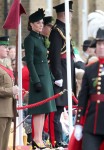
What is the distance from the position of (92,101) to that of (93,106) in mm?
62

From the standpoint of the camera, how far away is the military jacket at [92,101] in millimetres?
8641

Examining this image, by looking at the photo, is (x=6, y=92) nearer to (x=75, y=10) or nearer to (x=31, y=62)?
(x=31, y=62)

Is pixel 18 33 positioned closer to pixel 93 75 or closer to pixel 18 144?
pixel 18 144

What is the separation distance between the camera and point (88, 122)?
869 cm

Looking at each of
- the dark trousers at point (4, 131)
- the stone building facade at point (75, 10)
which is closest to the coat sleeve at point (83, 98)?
the dark trousers at point (4, 131)

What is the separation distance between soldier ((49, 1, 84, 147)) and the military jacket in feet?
9.58

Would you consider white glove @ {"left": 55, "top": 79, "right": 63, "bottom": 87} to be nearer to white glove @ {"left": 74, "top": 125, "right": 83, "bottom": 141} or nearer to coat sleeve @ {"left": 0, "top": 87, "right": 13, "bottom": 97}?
coat sleeve @ {"left": 0, "top": 87, "right": 13, "bottom": 97}

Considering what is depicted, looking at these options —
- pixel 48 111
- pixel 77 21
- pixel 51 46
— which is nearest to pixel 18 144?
pixel 48 111

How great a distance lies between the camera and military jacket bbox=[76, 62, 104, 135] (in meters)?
8.64

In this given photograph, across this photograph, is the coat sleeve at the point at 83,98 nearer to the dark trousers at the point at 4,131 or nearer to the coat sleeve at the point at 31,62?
the dark trousers at the point at 4,131

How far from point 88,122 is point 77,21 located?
2051 centimetres

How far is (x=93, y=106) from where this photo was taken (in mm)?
8695

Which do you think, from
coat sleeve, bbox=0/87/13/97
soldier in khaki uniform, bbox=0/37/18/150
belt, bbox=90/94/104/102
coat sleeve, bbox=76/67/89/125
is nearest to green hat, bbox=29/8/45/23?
soldier in khaki uniform, bbox=0/37/18/150

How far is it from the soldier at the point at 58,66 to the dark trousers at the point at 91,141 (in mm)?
3166
